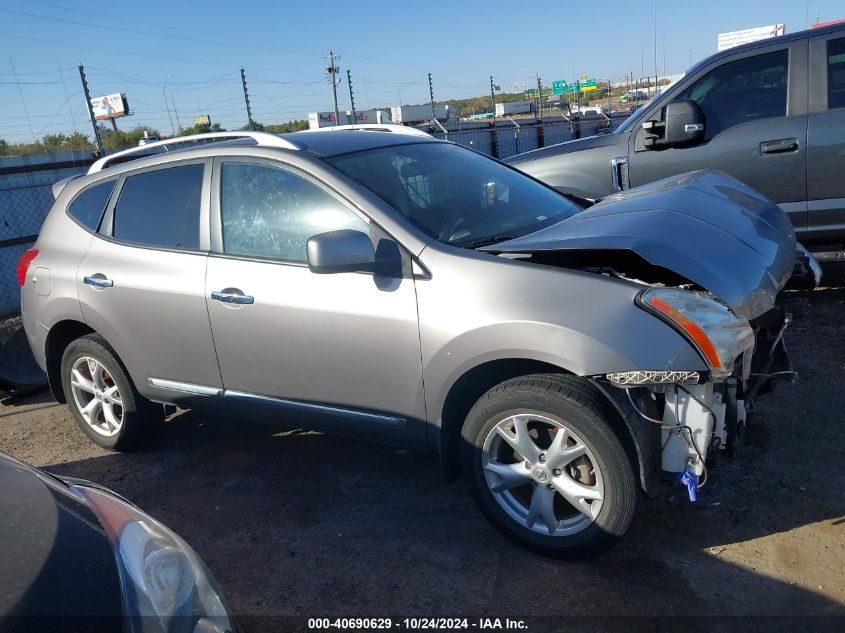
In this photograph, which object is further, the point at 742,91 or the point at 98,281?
the point at 742,91

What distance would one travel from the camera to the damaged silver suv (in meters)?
2.71

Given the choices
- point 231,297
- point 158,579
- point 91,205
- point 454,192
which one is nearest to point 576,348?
point 454,192

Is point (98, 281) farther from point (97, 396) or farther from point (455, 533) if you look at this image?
point (455, 533)

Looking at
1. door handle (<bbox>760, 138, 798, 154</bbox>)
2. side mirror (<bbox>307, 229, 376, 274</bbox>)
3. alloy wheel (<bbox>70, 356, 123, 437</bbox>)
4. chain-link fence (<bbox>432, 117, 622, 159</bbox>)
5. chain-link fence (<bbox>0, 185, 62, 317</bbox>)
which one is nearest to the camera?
side mirror (<bbox>307, 229, 376, 274</bbox>)

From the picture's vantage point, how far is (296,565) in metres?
3.14

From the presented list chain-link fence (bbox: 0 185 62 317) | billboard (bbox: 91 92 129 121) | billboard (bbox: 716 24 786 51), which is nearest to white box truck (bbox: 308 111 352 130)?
billboard (bbox: 91 92 129 121)

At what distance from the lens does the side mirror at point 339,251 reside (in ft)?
9.90

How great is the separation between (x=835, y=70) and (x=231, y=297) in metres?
4.88

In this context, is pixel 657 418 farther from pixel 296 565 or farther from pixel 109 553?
pixel 109 553

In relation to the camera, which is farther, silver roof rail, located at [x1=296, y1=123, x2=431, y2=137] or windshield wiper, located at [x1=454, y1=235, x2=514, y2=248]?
silver roof rail, located at [x1=296, y1=123, x2=431, y2=137]

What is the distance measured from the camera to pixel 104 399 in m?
4.39

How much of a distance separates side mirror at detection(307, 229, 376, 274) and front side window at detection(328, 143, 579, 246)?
0.32 meters

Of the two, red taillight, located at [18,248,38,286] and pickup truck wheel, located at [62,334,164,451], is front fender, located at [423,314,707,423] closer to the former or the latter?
pickup truck wheel, located at [62,334,164,451]

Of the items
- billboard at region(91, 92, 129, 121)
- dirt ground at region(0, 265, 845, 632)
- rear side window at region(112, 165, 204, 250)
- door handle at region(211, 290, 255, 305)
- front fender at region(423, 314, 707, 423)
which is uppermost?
billboard at region(91, 92, 129, 121)
